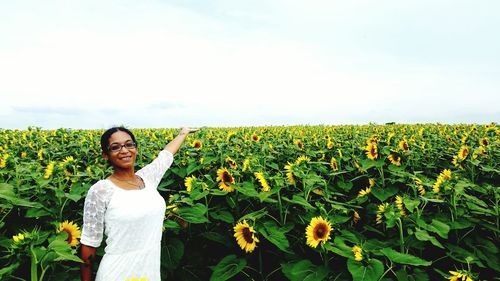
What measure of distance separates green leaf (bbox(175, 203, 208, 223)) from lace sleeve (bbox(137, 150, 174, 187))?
0.48m

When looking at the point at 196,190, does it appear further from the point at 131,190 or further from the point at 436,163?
the point at 436,163

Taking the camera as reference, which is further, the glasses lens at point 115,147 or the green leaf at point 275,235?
the glasses lens at point 115,147

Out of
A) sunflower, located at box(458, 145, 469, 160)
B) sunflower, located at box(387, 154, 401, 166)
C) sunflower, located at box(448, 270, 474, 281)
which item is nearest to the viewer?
sunflower, located at box(448, 270, 474, 281)

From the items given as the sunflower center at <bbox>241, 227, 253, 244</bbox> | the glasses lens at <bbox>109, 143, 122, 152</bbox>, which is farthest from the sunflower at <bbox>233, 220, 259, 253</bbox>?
the glasses lens at <bbox>109, 143, 122, 152</bbox>

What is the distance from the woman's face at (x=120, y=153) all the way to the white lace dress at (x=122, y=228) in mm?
207

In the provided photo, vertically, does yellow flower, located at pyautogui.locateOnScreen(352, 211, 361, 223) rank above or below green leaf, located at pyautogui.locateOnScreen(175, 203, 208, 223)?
below

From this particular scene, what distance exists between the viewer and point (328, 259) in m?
2.99

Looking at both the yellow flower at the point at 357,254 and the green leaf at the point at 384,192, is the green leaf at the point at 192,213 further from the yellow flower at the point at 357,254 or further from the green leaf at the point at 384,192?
the green leaf at the point at 384,192

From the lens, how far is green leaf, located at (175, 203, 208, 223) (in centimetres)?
315

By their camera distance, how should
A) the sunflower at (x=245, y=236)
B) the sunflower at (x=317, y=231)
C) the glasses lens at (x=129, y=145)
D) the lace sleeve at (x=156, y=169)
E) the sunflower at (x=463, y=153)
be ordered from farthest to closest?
1. the sunflower at (x=463, y=153)
2. the lace sleeve at (x=156, y=169)
3. the glasses lens at (x=129, y=145)
4. the sunflower at (x=245, y=236)
5. the sunflower at (x=317, y=231)

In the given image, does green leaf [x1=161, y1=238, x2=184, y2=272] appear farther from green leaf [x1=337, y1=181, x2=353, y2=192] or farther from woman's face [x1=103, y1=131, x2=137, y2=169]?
green leaf [x1=337, y1=181, x2=353, y2=192]

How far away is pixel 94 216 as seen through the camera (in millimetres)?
2854

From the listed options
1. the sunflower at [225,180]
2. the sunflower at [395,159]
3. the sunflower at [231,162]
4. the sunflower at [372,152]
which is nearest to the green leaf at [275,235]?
the sunflower at [225,180]

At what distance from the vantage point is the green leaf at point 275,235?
9.46 ft
